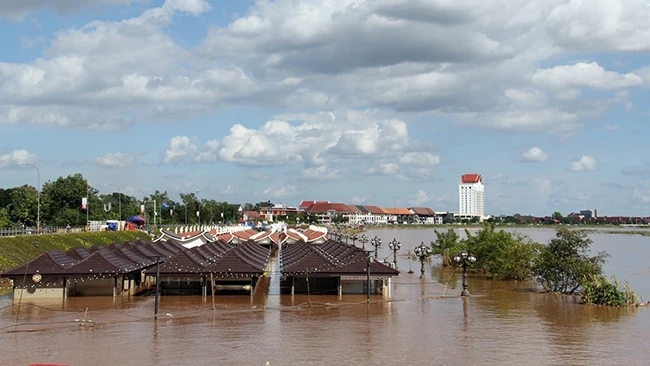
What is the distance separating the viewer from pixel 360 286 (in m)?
Result: 32.4

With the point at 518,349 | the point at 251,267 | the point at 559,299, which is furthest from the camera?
the point at 559,299

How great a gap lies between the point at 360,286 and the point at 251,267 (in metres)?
5.36

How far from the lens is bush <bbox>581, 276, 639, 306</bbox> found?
3047 centimetres

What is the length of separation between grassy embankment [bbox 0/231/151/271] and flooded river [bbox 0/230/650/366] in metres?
10.9

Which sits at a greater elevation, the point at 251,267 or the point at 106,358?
the point at 251,267

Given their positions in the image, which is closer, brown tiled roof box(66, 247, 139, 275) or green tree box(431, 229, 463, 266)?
brown tiled roof box(66, 247, 139, 275)

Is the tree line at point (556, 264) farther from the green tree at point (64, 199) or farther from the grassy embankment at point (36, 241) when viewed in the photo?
the green tree at point (64, 199)

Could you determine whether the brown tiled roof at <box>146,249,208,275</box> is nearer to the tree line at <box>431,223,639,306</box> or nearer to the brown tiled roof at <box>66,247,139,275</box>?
the brown tiled roof at <box>66,247,139,275</box>

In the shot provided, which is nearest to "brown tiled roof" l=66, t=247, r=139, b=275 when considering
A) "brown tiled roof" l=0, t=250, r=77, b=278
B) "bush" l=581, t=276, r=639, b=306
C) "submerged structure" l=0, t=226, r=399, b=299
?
"submerged structure" l=0, t=226, r=399, b=299

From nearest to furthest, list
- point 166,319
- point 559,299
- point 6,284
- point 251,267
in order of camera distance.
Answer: point 166,319 → point 251,267 → point 559,299 → point 6,284

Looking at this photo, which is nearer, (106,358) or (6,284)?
(106,358)

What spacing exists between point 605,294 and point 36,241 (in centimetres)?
3916

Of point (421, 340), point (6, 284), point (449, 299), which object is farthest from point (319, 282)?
point (6, 284)

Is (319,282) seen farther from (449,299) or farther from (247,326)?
(247,326)
